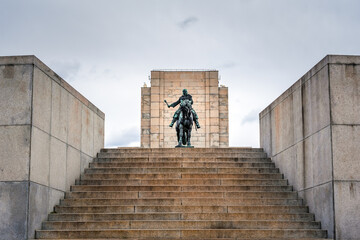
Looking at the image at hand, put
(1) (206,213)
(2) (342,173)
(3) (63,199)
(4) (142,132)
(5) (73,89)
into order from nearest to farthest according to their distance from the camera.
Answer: (2) (342,173), (1) (206,213), (3) (63,199), (5) (73,89), (4) (142,132)

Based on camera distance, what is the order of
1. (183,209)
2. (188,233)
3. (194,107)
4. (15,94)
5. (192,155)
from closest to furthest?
(188,233) → (15,94) → (183,209) → (192,155) → (194,107)

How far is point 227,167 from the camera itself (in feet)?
48.4

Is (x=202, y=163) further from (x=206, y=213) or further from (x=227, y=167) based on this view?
(x=206, y=213)

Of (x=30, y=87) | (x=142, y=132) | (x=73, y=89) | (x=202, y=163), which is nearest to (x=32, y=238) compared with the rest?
(x=30, y=87)

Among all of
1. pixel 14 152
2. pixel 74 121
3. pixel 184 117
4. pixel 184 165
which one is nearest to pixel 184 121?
pixel 184 117

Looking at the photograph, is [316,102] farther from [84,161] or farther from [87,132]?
[87,132]

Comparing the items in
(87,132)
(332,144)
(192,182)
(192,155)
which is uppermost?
(87,132)

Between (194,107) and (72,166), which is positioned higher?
(194,107)

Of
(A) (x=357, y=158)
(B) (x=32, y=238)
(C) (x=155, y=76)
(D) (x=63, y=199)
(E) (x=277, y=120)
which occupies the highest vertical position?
(C) (x=155, y=76)

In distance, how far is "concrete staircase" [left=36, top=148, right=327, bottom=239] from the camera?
11.3 m

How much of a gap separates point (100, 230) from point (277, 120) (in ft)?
20.7

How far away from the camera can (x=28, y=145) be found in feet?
36.1

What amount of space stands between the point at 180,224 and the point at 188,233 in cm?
49

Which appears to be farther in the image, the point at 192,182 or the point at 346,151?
the point at 192,182
